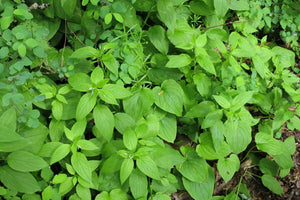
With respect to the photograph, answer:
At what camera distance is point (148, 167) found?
1986 mm

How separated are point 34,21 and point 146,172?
5.19 ft

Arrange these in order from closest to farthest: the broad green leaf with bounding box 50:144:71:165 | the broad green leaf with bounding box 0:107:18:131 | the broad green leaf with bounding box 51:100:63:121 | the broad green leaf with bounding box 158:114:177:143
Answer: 1. the broad green leaf with bounding box 0:107:18:131
2. the broad green leaf with bounding box 50:144:71:165
3. the broad green leaf with bounding box 51:100:63:121
4. the broad green leaf with bounding box 158:114:177:143

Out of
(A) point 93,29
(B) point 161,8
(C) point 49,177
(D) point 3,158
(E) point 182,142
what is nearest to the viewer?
(D) point 3,158

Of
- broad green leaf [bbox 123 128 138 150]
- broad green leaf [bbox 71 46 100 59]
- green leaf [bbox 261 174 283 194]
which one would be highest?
broad green leaf [bbox 71 46 100 59]

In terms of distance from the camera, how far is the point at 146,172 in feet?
6.50

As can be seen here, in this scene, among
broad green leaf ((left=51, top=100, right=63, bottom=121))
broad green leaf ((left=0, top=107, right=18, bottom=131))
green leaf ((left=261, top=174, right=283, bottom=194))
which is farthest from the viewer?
green leaf ((left=261, top=174, right=283, bottom=194))

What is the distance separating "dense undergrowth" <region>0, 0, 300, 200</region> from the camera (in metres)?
1.95

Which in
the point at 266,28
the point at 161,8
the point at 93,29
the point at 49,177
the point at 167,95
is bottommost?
the point at 49,177

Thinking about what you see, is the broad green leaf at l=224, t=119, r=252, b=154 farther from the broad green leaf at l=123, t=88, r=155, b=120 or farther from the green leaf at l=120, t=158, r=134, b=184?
the green leaf at l=120, t=158, r=134, b=184

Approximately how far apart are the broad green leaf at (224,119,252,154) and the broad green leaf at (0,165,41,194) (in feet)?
4.90

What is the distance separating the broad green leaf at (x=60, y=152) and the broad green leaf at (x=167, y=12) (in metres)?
1.24

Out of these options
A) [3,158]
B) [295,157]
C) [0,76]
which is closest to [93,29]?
[0,76]

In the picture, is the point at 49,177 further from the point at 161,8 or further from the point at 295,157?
the point at 295,157

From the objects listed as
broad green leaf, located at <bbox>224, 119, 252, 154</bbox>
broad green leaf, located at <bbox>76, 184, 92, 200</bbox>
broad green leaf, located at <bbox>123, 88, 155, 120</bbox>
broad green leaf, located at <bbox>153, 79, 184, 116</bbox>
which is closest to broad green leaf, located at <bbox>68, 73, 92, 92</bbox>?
broad green leaf, located at <bbox>123, 88, 155, 120</bbox>
